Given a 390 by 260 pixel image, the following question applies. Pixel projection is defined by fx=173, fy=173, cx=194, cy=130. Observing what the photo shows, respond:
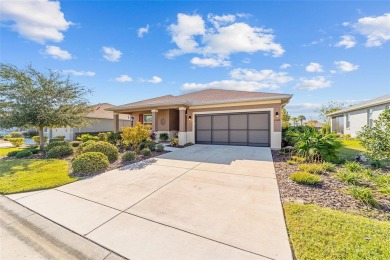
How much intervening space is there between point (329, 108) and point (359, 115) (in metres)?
19.0

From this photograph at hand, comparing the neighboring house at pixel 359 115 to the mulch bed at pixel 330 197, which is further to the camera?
the neighboring house at pixel 359 115

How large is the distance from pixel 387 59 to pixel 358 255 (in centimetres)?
1438

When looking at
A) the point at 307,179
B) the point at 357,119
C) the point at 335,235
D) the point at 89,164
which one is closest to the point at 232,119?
the point at 307,179

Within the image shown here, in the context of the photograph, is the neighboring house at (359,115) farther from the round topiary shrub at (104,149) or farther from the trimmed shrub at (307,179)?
the round topiary shrub at (104,149)

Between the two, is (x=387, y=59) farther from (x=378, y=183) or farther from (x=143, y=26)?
(x=143, y=26)

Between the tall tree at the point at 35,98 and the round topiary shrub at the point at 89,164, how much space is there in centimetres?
588

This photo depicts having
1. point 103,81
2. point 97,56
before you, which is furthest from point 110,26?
point 103,81

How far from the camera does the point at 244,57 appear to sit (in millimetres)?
13930

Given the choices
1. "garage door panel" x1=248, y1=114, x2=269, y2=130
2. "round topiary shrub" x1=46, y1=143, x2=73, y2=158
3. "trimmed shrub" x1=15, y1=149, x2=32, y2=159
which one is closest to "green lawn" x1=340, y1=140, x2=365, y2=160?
"garage door panel" x1=248, y1=114, x2=269, y2=130

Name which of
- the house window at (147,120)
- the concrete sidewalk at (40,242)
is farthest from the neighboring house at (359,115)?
the concrete sidewalk at (40,242)

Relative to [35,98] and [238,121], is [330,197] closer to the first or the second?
[238,121]

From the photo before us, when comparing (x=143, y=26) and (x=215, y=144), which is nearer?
(x=143, y=26)

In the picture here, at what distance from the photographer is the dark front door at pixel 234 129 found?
12077mm

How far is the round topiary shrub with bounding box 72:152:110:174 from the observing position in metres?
6.58
